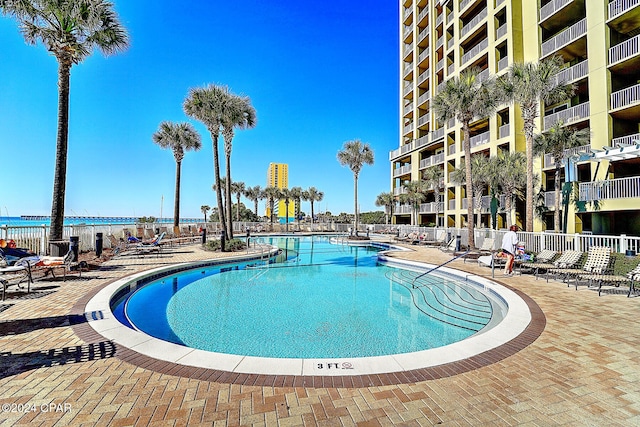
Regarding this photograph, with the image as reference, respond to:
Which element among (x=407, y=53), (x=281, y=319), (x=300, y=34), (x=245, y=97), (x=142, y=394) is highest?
(x=407, y=53)

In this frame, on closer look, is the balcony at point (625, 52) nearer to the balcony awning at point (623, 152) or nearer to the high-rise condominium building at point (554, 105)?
the high-rise condominium building at point (554, 105)

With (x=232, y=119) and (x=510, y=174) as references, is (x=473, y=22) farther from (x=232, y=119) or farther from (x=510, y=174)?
(x=232, y=119)

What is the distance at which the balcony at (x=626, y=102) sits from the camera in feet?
44.8

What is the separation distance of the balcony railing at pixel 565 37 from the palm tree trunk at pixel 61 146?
78.2 feet

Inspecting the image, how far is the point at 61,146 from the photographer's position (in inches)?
396

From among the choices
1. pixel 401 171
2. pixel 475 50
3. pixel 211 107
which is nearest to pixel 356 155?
pixel 401 171

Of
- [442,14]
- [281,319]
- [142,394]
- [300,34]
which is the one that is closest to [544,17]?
[442,14]

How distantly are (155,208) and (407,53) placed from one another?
41266mm

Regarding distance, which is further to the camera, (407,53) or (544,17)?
(407,53)

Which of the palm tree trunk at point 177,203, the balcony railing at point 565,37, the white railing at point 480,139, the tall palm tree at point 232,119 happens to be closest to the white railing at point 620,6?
the balcony railing at point 565,37

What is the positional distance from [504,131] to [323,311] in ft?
69.9

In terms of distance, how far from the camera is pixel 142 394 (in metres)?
2.81

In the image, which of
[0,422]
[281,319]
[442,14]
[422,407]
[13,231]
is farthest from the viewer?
[442,14]

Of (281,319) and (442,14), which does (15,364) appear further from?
(442,14)
